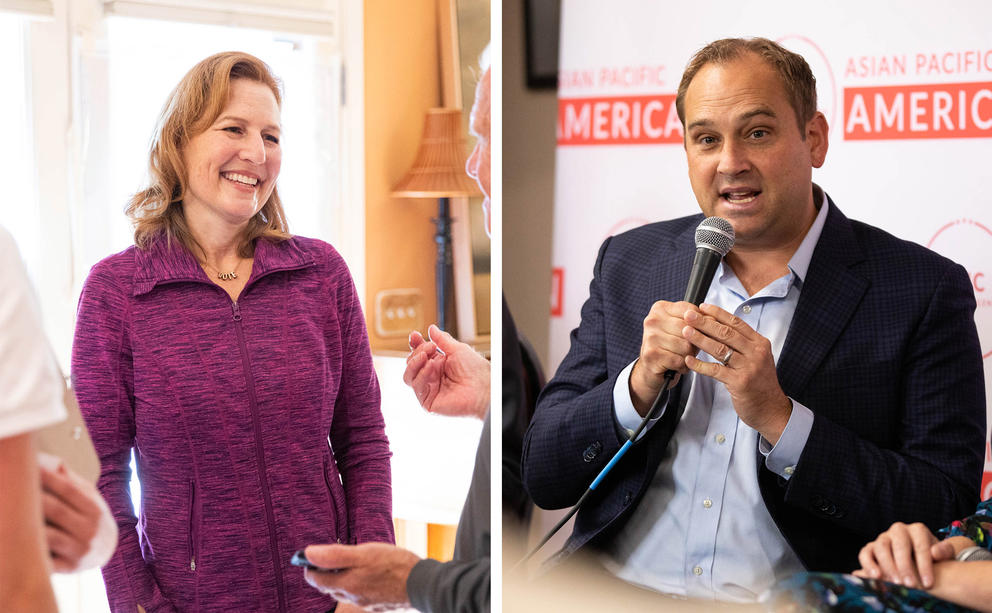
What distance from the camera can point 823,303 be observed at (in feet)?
5.04

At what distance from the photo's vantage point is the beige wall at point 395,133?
185cm

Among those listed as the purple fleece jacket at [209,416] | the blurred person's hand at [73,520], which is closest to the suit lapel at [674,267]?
the purple fleece jacket at [209,416]

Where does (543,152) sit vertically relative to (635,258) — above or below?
above

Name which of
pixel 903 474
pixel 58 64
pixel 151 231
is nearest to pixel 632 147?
pixel 903 474

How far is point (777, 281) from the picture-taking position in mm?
1567

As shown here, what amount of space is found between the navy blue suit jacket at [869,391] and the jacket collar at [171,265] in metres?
0.67

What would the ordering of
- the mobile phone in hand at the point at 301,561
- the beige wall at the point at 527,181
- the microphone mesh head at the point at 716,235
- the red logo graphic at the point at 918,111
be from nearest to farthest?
1. the red logo graphic at the point at 918,111
2. the microphone mesh head at the point at 716,235
3. the mobile phone in hand at the point at 301,561
4. the beige wall at the point at 527,181

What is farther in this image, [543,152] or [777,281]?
[543,152]

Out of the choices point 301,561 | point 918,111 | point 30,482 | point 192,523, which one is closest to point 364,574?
point 301,561

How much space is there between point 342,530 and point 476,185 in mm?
739

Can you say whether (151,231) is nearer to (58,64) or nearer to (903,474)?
(58,64)

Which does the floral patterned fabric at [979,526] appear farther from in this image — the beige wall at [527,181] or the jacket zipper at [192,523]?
the jacket zipper at [192,523]

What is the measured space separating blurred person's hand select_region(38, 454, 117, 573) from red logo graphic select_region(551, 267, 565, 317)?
90 centimetres

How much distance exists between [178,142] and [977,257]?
1.34m
